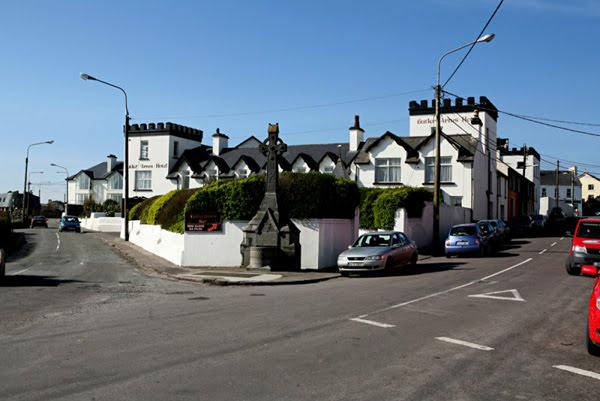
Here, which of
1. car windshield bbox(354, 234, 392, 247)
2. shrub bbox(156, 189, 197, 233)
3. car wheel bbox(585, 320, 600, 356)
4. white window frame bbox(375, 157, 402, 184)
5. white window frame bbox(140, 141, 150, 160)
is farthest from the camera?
white window frame bbox(140, 141, 150, 160)

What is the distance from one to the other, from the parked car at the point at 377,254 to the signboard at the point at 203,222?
18.7 feet

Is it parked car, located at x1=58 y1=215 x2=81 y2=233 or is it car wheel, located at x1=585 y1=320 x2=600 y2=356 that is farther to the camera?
parked car, located at x1=58 y1=215 x2=81 y2=233

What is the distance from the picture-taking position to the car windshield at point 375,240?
2062 centimetres

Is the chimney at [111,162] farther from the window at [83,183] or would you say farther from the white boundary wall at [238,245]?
the white boundary wall at [238,245]

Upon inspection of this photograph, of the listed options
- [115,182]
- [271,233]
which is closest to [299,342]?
[271,233]

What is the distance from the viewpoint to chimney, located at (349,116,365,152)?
175 feet

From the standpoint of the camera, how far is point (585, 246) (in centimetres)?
1745

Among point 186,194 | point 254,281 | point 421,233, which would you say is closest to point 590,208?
point 421,233

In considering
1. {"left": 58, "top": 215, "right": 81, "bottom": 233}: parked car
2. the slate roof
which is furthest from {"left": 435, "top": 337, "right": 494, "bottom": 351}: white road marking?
{"left": 58, "top": 215, "right": 81, "bottom": 233}: parked car

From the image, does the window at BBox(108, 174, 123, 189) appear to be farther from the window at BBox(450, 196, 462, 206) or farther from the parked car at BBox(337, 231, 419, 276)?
the parked car at BBox(337, 231, 419, 276)

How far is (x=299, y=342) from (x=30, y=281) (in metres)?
12.0

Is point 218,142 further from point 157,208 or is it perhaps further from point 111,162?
point 157,208

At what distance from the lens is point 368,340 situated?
8.48 m

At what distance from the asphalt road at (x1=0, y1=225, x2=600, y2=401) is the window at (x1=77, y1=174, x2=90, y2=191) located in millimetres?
64976
